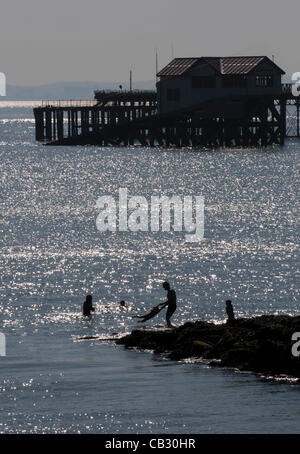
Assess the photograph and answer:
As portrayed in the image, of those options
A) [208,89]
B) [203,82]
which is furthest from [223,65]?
[208,89]

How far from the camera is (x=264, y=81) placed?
148m

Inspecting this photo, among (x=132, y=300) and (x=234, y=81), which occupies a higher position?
(x=234, y=81)

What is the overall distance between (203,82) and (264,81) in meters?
6.39

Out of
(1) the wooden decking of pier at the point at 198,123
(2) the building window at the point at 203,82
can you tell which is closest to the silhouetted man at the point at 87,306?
(2) the building window at the point at 203,82

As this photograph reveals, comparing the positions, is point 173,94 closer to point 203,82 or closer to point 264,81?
point 203,82

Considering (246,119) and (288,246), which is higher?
(246,119)

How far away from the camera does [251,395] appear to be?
132ft

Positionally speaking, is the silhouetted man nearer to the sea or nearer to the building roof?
the sea

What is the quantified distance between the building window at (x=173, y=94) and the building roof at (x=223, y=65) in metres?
1.95

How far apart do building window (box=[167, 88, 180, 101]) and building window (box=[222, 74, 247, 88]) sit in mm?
5801

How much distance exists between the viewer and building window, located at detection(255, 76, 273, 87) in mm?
147125
